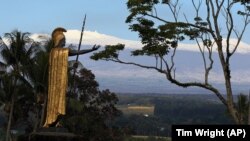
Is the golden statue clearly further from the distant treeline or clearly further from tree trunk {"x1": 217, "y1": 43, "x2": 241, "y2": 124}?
the distant treeline

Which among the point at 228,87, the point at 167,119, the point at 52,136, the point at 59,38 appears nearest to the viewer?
the point at 52,136

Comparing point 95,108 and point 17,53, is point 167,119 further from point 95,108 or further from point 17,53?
point 17,53

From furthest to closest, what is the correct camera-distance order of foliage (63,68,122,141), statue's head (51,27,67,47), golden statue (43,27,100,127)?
foliage (63,68,122,141) < statue's head (51,27,67,47) < golden statue (43,27,100,127)

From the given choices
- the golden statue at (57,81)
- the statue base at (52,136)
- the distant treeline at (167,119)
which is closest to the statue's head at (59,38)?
the golden statue at (57,81)

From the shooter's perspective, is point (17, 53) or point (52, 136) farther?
point (17, 53)

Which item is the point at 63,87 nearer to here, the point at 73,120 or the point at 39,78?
the point at 39,78

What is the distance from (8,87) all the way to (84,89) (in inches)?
395

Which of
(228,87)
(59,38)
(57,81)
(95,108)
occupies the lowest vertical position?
(95,108)

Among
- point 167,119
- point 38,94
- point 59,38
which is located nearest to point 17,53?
point 38,94

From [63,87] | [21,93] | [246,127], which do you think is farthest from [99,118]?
[246,127]

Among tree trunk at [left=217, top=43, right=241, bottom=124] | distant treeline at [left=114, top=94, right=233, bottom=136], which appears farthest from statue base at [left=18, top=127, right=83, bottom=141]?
distant treeline at [left=114, top=94, right=233, bottom=136]

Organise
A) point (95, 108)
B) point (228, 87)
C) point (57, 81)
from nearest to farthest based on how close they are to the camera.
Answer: point (57, 81), point (228, 87), point (95, 108)

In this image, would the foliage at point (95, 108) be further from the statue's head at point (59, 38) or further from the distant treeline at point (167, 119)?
the distant treeline at point (167, 119)

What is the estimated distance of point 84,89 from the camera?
40719 mm
